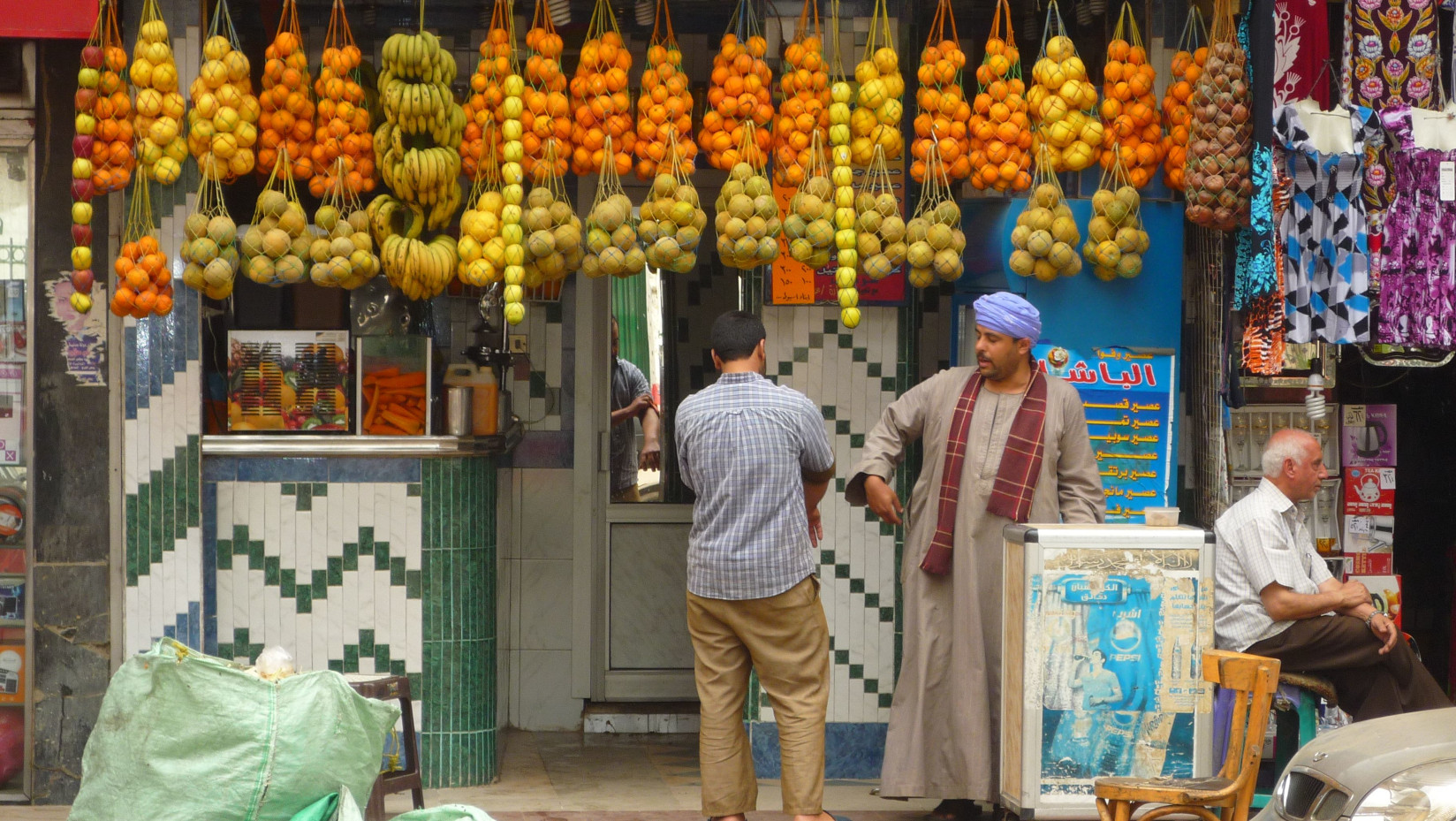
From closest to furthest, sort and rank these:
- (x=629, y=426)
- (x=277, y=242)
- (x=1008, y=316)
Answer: (x=1008, y=316) < (x=277, y=242) < (x=629, y=426)

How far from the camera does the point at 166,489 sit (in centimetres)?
581

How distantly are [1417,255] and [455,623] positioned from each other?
13.6 ft

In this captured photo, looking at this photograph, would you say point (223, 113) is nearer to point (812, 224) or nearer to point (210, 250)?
point (210, 250)

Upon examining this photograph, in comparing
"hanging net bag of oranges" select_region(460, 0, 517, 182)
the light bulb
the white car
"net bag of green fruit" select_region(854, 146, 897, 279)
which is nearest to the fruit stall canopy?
"hanging net bag of oranges" select_region(460, 0, 517, 182)

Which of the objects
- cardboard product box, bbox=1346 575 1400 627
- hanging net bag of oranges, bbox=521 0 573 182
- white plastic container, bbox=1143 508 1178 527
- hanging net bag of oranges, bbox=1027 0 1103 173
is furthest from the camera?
cardboard product box, bbox=1346 575 1400 627

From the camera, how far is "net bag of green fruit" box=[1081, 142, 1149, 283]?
5.72 m

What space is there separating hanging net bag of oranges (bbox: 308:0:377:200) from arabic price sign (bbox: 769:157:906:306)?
1.65 m

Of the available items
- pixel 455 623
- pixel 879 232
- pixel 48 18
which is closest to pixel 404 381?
pixel 455 623

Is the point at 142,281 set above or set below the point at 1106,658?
above

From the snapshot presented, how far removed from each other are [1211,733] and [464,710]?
116 inches

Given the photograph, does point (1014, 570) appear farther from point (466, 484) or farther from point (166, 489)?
point (166, 489)

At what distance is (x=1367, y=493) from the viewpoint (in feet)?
21.7

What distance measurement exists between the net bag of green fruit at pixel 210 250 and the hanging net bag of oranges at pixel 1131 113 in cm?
338

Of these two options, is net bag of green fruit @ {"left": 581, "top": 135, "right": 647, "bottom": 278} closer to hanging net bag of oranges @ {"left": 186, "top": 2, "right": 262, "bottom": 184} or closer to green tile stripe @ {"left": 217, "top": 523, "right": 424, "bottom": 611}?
hanging net bag of oranges @ {"left": 186, "top": 2, "right": 262, "bottom": 184}
